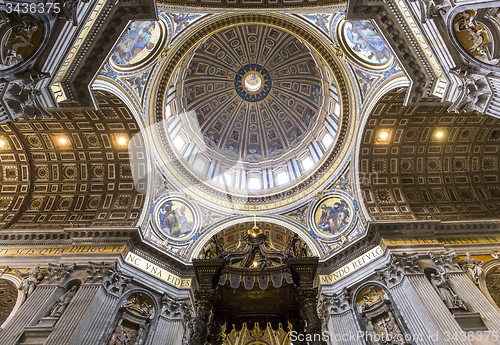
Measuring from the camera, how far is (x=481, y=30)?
21.6ft

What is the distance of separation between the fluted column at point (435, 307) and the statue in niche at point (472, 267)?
7.59 feet

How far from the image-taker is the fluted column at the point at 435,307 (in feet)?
31.3

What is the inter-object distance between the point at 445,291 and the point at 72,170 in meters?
19.4

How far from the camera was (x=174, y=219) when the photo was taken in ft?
56.3

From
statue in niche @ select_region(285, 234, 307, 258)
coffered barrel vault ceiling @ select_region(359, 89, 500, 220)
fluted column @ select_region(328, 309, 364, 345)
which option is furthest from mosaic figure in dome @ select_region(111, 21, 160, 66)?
fluted column @ select_region(328, 309, 364, 345)

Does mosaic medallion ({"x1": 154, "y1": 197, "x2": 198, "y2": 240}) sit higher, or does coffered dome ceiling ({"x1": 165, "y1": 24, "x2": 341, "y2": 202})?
coffered dome ceiling ({"x1": 165, "y1": 24, "x2": 341, "y2": 202})

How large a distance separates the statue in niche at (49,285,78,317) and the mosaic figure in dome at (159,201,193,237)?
567 cm

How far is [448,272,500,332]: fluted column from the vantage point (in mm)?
9891

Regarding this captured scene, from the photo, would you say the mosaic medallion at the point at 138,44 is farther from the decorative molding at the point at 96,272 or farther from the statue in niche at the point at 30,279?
the statue in niche at the point at 30,279

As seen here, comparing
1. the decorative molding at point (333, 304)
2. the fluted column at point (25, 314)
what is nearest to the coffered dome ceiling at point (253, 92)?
the decorative molding at point (333, 304)

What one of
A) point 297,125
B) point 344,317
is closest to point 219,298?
point 344,317

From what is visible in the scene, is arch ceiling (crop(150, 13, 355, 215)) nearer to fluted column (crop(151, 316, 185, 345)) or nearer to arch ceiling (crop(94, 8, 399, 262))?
arch ceiling (crop(94, 8, 399, 262))

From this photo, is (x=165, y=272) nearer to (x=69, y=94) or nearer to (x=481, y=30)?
(x=69, y=94)

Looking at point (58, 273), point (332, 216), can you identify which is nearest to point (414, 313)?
point (332, 216)
